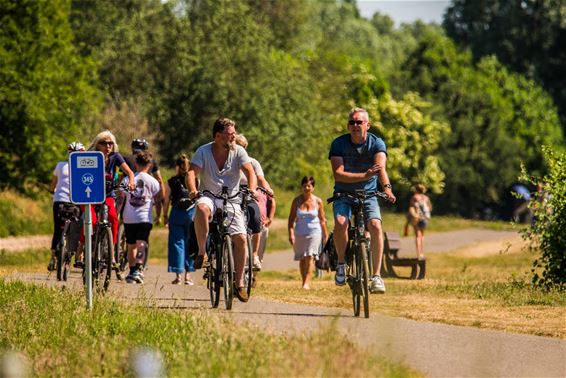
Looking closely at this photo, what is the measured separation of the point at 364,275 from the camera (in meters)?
13.3

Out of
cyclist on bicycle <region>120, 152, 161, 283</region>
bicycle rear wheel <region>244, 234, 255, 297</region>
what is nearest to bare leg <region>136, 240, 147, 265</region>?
cyclist on bicycle <region>120, 152, 161, 283</region>

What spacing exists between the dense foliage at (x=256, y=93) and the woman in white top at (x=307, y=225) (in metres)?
19.8

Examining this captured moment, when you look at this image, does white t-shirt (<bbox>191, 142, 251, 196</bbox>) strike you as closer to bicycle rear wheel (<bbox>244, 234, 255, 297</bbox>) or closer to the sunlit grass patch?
bicycle rear wheel (<bbox>244, 234, 255, 297</bbox>)

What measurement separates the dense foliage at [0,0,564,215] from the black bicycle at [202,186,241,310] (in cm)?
2646

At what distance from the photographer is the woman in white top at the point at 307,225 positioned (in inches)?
841

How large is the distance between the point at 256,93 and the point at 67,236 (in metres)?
35.5

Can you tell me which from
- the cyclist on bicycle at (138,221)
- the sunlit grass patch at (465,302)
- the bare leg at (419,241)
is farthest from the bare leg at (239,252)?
the bare leg at (419,241)

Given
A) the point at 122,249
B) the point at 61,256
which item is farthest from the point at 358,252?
the point at 122,249

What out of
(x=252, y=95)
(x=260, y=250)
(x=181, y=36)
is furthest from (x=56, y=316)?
(x=181, y=36)

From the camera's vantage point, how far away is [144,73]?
6250 cm

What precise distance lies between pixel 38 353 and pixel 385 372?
339 centimetres

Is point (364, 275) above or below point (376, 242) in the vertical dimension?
below

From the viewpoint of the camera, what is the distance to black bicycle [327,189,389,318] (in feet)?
43.8

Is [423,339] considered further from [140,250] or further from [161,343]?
[140,250]
